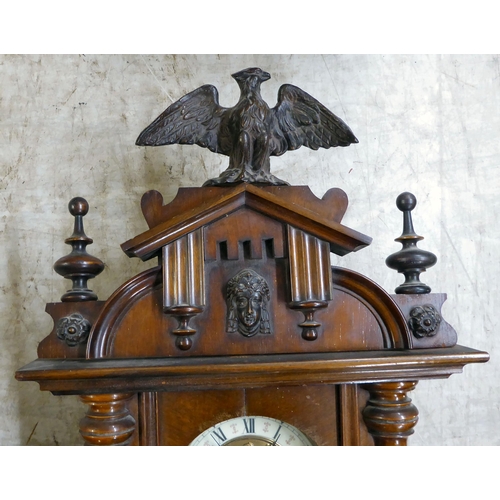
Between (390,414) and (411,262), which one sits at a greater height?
(411,262)

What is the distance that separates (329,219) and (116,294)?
0.40 metres

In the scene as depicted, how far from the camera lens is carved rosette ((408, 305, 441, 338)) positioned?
98cm

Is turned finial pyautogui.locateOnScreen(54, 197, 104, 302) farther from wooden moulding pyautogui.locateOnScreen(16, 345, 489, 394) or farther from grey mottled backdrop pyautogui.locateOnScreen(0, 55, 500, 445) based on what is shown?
grey mottled backdrop pyautogui.locateOnScreen(0, 55, 500, 445)

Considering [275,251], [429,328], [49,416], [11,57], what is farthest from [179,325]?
[11,57]

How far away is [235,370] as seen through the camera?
0.92 meters

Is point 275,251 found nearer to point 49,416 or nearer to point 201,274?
point 201,274

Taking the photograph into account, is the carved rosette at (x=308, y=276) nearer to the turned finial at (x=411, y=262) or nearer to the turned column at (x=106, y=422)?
the turned finial at (x=411, y=262)

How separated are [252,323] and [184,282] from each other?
0.46 ft

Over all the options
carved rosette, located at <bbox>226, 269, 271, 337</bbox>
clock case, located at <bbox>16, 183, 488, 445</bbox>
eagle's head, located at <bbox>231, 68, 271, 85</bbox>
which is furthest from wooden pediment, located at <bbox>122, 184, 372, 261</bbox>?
eagle's head, located at <bbox>231, 68, 271, 85</bbox>

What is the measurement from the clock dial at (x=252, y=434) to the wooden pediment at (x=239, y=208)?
0.34 m

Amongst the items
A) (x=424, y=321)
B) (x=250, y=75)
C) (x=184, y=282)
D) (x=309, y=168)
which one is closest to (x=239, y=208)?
(x=184, y=282)

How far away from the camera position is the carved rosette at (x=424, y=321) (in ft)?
3.23

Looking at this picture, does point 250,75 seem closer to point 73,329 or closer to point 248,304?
point 248,304

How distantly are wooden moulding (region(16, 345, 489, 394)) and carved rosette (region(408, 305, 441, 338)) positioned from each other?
0.04m
